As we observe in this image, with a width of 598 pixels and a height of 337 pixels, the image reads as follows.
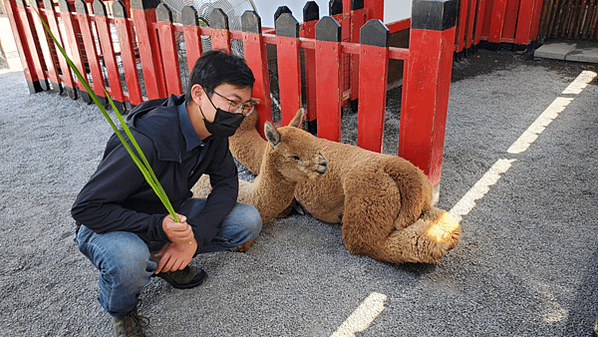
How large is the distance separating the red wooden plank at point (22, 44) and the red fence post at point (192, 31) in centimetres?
305

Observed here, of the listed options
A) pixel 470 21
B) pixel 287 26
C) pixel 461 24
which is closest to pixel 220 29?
pixel 287 26

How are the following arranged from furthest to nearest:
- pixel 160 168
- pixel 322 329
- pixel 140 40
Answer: pixel 140 40 < pixel 322 329 < pixel 160 168

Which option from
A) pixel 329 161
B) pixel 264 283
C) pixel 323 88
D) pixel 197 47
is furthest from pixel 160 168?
pixel 197 47

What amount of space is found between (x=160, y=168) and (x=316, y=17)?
2.95m

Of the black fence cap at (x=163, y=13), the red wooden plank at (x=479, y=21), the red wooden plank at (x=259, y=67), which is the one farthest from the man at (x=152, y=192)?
the red wooden plank at (x=479, y=21)

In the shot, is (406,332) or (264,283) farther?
(264,283)

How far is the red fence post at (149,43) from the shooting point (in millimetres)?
4156

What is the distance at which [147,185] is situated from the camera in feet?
6.77

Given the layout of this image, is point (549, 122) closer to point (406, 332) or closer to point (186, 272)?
point (406, 332)

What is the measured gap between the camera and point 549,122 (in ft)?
14.6

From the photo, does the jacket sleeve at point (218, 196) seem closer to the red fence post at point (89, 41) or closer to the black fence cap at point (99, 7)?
the red fence post at point (89, 41)

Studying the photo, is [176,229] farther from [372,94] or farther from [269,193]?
[372,94]

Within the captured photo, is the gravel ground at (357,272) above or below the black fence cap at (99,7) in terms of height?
below

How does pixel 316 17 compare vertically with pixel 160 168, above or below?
above
